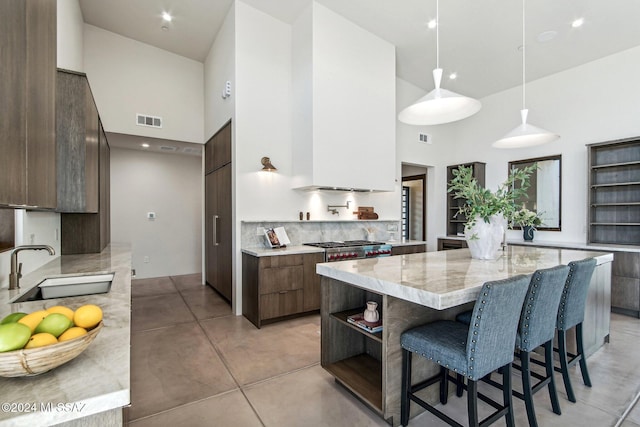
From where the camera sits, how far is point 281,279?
3785 mm

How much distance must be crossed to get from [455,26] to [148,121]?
5.07 meters

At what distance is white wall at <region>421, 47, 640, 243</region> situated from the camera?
4.68 meters

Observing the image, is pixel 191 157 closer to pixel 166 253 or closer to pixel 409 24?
pixel 166 253

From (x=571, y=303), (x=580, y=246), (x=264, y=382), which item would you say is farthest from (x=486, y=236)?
(x=580, y=246)

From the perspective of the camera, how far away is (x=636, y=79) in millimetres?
4566

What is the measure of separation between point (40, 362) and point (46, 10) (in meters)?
1.43

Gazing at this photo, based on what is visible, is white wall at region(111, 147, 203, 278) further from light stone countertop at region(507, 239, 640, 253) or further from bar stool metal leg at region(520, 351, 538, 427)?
light stone countertop at region(507, 239, 640, 253)

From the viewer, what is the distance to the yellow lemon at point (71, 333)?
858mm

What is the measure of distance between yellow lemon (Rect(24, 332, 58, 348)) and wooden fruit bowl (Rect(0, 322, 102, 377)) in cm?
4

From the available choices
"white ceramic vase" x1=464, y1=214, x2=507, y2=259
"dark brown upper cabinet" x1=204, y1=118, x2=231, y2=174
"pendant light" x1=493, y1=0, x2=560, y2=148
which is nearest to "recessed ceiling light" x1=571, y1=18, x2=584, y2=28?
"pendant light" x1=493, y1=0, x2=560, y2=148

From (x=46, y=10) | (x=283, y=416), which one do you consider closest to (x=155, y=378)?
(x=283, y=416)

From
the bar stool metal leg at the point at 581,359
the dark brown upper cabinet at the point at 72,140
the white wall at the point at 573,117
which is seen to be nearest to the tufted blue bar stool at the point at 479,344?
the bar stool metal leg at the point at 581,359

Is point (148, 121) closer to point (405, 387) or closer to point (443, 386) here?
point (405, 387)

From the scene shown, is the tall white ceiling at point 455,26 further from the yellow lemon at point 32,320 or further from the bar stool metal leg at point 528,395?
the yellow lemon at point 32,320
